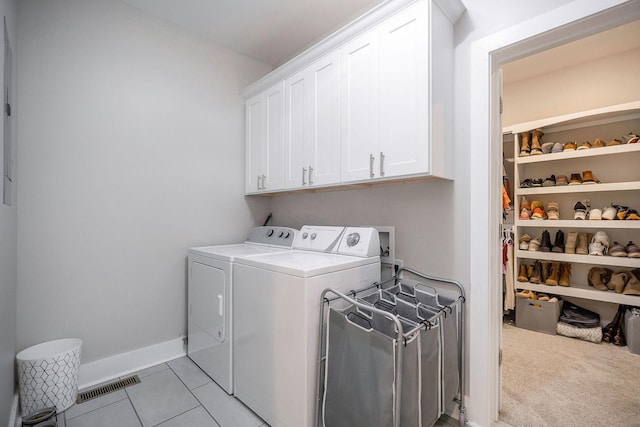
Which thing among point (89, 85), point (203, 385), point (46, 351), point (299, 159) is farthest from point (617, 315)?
point (89, 85)

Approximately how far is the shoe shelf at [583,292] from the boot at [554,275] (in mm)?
50

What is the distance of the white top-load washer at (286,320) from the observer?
1.38 meters

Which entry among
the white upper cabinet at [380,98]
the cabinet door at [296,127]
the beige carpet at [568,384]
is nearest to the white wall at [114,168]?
the cabinet door at [296,127]

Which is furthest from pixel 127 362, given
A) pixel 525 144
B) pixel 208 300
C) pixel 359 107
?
pixel 525 144

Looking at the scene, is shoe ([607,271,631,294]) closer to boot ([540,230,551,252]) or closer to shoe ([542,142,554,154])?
boot ([540,230,551,252])

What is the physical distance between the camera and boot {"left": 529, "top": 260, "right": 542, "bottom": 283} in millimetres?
3050

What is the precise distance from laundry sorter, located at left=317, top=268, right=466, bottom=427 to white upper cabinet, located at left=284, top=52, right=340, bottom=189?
88 cm

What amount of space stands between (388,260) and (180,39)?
2419mm

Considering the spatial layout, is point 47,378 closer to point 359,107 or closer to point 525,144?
point 359,107

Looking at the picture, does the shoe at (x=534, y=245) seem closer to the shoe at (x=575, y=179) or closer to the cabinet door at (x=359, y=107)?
the shoe at (x=575, y=179)

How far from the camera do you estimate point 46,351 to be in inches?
70.6

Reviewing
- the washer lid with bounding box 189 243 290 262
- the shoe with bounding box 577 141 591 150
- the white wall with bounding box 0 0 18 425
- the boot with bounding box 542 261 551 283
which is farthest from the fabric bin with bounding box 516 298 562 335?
the white wall with bounding box 0 0 18 425

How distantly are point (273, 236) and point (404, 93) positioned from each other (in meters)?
1.50

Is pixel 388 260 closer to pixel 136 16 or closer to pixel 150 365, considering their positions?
pixel 150 365
